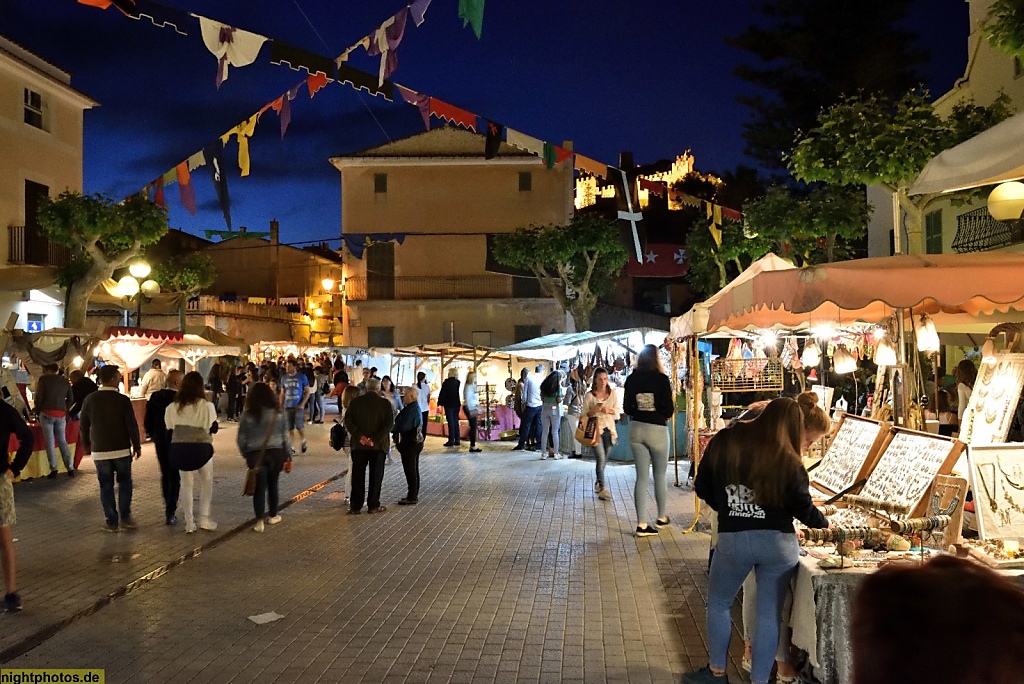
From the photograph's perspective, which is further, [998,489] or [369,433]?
[369,433]

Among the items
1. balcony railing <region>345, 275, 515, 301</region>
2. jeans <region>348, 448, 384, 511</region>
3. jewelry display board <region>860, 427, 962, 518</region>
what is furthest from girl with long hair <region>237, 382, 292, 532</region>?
balcony railing <region>345, 275, 515, 301</region>

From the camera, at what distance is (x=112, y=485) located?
9547mm

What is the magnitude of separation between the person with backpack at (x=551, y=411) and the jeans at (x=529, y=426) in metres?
1.14

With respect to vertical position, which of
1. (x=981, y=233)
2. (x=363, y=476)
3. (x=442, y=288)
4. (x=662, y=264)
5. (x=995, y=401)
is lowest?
(x=363, y=476)

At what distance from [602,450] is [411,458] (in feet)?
8.81

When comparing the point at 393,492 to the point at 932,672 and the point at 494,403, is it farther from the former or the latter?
the point at 932,672

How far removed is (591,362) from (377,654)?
1393 centimetres

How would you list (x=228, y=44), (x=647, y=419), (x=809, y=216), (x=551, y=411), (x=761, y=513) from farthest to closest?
(x=809, y=216) < (x=551, y=411) < (x=228, y=44) < (x=647, y=419) < (x=761, y=513)

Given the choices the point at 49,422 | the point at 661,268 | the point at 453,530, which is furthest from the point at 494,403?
the point at 661,268

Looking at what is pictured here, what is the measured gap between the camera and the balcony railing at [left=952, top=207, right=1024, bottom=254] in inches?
713

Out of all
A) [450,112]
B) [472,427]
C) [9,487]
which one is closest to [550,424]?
[472,427]

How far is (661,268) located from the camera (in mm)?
44000

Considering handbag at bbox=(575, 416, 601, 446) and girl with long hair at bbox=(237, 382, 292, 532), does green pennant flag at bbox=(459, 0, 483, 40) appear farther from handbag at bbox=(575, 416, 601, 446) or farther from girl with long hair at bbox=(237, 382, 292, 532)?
handbag at bbox=(575, 416, 601, 446)

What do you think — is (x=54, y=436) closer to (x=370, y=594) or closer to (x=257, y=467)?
(x=257, y=467)
